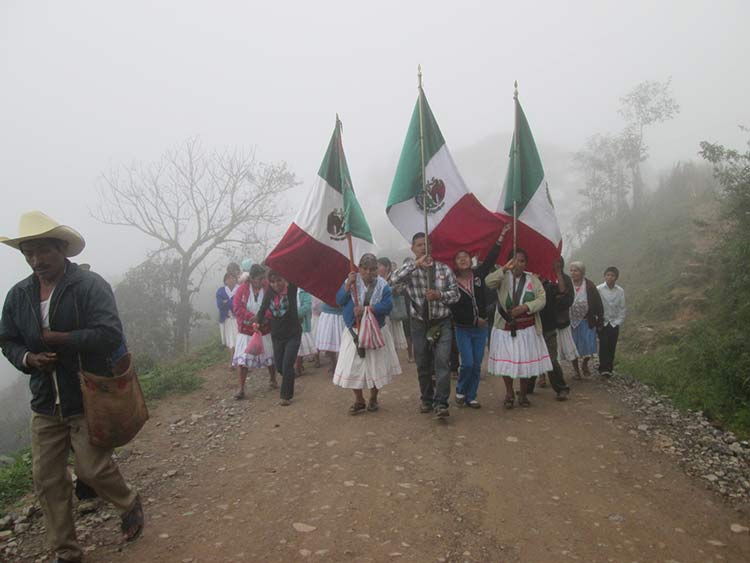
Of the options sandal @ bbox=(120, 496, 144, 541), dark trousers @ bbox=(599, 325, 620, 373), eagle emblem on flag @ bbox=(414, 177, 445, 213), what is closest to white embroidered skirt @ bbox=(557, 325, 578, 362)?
dark trousers @ bbox=(599, 325, 620, 373)

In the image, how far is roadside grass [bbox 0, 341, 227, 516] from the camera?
490cm

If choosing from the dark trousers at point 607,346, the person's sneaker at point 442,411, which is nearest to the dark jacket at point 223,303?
the person's sneaker at point 442,411

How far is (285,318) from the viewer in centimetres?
709

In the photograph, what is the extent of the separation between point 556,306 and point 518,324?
115 cm

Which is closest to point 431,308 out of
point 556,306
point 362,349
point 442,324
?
point 442,324

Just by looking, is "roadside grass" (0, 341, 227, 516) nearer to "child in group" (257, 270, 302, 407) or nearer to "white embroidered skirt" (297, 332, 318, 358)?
"white embroidered skirt" (297, 332, 318, 358)

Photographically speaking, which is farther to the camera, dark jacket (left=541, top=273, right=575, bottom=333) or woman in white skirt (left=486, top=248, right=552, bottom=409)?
dark jacket (left=541, top=273, right=575, bottom=333)

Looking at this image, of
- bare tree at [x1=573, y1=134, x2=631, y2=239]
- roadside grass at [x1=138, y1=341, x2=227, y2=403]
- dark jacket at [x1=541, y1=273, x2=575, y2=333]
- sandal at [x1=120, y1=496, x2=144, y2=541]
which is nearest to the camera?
sandal at [x1=120, y1=496, x2=144, y2=541]

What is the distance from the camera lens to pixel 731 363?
5938mm

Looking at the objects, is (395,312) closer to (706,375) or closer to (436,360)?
(436,360)

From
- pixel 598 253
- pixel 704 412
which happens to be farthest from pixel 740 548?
pixel 598 253

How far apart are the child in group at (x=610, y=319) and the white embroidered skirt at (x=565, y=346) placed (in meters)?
0.62

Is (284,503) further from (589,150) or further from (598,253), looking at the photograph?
(589,150)

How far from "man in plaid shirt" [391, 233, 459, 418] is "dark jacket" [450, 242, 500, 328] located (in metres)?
0.19
